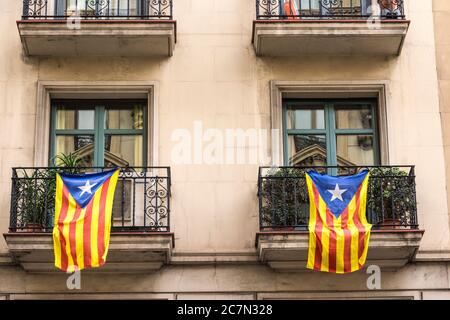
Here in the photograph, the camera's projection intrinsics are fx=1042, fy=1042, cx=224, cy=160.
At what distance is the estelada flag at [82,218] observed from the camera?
1645cm

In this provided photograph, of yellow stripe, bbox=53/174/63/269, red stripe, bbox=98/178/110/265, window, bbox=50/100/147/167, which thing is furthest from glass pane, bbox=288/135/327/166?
yellow stripe, bbox=53/174/63/269

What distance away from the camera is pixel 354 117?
747 inches

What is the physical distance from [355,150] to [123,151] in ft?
13.6

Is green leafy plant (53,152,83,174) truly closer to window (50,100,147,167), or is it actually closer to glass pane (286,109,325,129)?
window (50,100,147,167)

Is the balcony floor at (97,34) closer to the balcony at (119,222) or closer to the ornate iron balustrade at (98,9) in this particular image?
the ornate iron balustrade at (98,9)

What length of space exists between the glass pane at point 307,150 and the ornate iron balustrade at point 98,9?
10.4 ft

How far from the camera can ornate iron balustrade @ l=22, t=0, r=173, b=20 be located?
18672 millimetres

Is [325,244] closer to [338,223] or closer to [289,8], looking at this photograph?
[338,223]

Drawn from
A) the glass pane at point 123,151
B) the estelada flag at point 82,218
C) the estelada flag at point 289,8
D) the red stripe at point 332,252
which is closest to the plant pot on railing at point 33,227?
the estelada flag at point 82,218

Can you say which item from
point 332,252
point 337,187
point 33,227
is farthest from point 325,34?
point 33,227

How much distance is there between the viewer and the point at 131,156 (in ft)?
61.0
